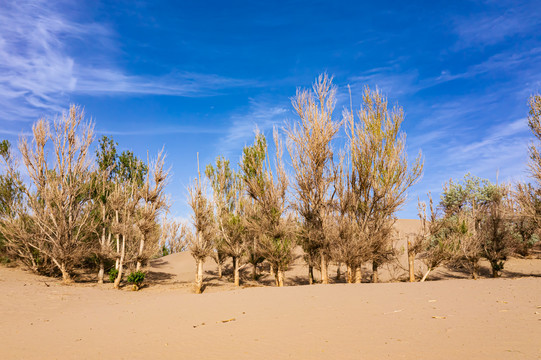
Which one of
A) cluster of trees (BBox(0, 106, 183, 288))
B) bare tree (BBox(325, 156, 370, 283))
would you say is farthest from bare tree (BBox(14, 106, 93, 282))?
bare tree (BBox(325, 156, 370, 283))

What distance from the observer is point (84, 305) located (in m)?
14.6

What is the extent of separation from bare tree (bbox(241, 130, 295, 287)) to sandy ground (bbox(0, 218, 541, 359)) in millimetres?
4910

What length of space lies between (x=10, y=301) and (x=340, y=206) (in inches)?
584

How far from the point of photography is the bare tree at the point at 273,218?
731 inches

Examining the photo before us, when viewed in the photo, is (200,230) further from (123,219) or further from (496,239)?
(496,239)

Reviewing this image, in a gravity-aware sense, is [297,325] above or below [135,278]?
above

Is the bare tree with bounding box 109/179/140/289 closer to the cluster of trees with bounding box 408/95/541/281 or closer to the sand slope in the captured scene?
the sand slope

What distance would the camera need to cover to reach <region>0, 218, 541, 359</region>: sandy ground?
6133 millimetres

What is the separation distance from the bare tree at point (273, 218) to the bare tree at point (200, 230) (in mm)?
2549

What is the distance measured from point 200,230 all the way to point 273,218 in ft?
13.5

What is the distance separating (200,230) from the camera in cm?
1917

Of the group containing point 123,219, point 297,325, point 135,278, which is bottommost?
point 135,278

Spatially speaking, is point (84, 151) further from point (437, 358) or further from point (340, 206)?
point (437, 358)

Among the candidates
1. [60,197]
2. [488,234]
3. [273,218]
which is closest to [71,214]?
[60,197]
